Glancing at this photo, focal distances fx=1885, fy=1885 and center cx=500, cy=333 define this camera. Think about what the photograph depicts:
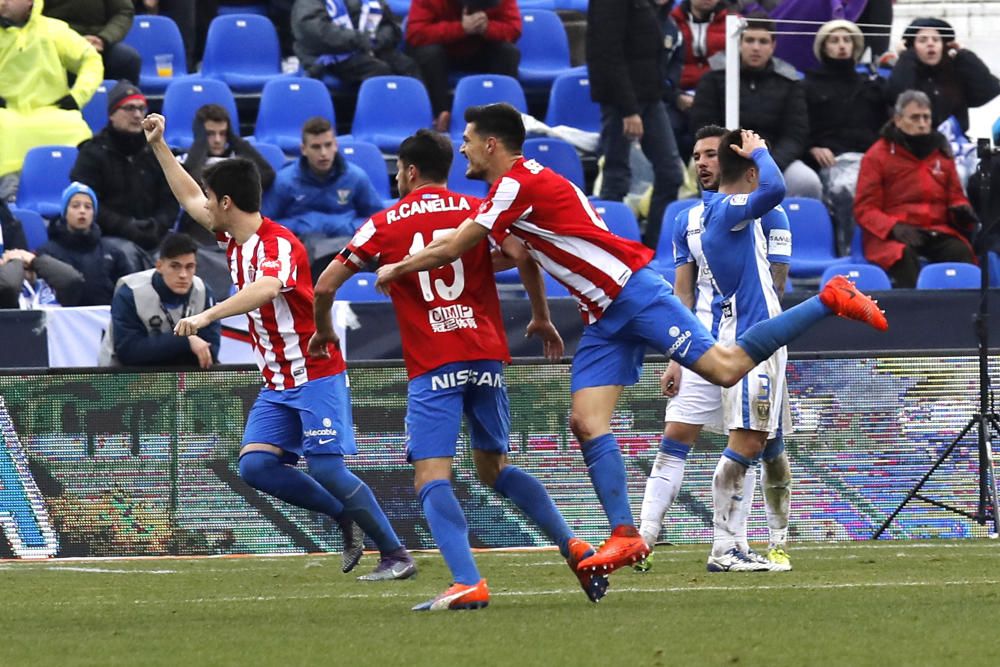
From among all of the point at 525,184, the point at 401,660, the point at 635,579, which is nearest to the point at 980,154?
the point at 635,579

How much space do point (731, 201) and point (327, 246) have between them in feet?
18.3

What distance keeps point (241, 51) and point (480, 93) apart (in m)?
2.49

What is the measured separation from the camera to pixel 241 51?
1761 cm

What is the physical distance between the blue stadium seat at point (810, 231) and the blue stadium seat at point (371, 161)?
A: 10.9ft

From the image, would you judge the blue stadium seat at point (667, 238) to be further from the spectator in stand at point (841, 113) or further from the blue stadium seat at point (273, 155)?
the blue stadium seat at point (273, 155)

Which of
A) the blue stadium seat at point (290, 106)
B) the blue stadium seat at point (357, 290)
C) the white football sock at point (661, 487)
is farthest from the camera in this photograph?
the blue stadium seat at point (290, 106)

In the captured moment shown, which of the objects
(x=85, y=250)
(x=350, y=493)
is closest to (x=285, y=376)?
(x=350, y=493)

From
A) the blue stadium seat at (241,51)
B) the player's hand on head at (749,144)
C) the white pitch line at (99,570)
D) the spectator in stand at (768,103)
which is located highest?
the blue stadium seat at (241,51)

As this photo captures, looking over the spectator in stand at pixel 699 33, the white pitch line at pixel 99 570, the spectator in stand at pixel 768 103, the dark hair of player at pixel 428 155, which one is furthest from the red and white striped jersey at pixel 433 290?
the spectator in stand at pixel 699 33

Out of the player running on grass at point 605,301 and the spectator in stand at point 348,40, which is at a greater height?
the spectator in stand at point 348,40

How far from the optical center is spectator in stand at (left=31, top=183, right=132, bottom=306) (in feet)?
→ 44.4

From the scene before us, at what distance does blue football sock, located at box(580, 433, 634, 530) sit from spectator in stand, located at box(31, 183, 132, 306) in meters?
6.66

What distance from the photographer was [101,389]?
37.0ft

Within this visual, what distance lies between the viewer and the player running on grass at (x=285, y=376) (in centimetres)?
893
